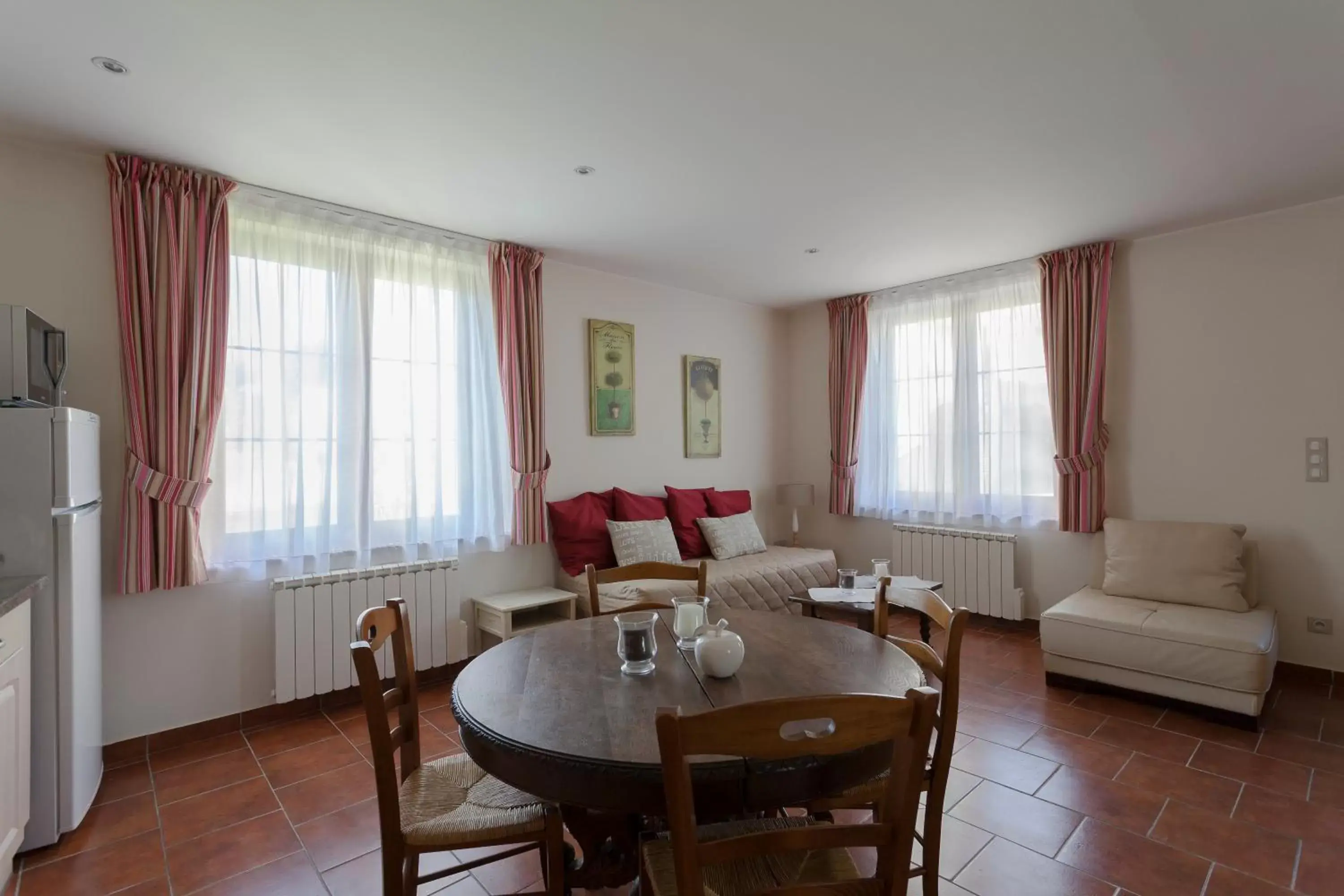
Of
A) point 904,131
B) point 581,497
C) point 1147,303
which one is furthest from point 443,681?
point 1147,303

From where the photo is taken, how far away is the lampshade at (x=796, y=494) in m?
5.63

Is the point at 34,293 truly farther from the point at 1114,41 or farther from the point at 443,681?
the point at 1114,41

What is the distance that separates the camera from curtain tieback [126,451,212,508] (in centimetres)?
275

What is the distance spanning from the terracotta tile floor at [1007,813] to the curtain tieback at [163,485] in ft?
3.86

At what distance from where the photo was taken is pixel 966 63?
7.18 ft

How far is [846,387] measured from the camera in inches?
217

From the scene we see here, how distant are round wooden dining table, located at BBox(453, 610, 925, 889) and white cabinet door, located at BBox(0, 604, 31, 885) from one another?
1447 mm

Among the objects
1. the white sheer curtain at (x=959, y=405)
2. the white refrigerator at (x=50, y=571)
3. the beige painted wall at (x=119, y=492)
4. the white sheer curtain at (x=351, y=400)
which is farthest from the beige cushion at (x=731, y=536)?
the white refrigerator at (x=50, y=571)

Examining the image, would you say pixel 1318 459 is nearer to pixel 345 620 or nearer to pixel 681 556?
pixel 681 556

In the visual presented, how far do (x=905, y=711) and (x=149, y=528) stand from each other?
3.25 m

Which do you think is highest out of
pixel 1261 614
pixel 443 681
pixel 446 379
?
pixel 446 379

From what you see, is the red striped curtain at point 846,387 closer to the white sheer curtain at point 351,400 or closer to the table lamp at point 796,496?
the table lamp at point 796,496

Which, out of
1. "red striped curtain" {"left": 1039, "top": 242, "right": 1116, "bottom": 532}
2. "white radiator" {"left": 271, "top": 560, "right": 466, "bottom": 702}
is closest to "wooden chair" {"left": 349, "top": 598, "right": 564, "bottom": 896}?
"white radiator" {"left": 271, "top": 560, "right": 466, "bottom": 702}

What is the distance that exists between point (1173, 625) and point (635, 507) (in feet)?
10.5
